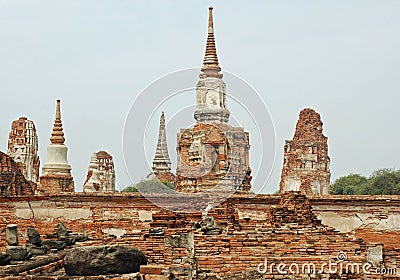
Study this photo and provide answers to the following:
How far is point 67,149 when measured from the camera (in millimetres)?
27328

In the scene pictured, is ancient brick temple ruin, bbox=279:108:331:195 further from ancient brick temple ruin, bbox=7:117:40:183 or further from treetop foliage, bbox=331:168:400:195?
treetop foliage, bbox=331:168:400:195

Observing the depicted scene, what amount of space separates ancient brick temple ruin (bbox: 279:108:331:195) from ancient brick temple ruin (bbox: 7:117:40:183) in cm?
859

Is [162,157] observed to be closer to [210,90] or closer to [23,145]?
[23,145]

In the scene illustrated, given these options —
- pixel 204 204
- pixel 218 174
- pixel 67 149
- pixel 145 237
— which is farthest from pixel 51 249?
pixel 67 149

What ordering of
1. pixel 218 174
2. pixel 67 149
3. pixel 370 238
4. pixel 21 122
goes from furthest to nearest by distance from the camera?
pixel 21 122, pixel 67 149, pixel 370 238, pixel 218 174

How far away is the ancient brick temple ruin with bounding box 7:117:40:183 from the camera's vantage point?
28.9 meters

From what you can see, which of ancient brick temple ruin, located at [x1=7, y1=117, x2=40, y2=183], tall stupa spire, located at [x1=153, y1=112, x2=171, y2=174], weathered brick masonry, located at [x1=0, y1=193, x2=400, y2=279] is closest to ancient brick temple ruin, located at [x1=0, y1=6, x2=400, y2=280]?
weathered brick masonry, located at [x1=0, y1=193, x2=400, y2=279]

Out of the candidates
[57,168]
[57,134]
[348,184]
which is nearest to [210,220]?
[57,168]

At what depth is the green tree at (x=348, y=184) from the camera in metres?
52.9

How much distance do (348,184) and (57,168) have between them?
32839 millimetres

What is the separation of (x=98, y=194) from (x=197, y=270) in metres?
13.2

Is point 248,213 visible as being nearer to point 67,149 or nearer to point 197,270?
point 67,149

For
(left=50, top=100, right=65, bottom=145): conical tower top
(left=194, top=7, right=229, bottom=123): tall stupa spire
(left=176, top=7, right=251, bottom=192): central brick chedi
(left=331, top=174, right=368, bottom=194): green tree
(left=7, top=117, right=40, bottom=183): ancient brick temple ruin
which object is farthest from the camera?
(left=331, top=174, right=368, bottom=194): green tree

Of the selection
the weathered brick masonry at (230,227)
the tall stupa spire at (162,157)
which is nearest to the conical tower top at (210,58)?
the weathered brick masonry at (230,227)
